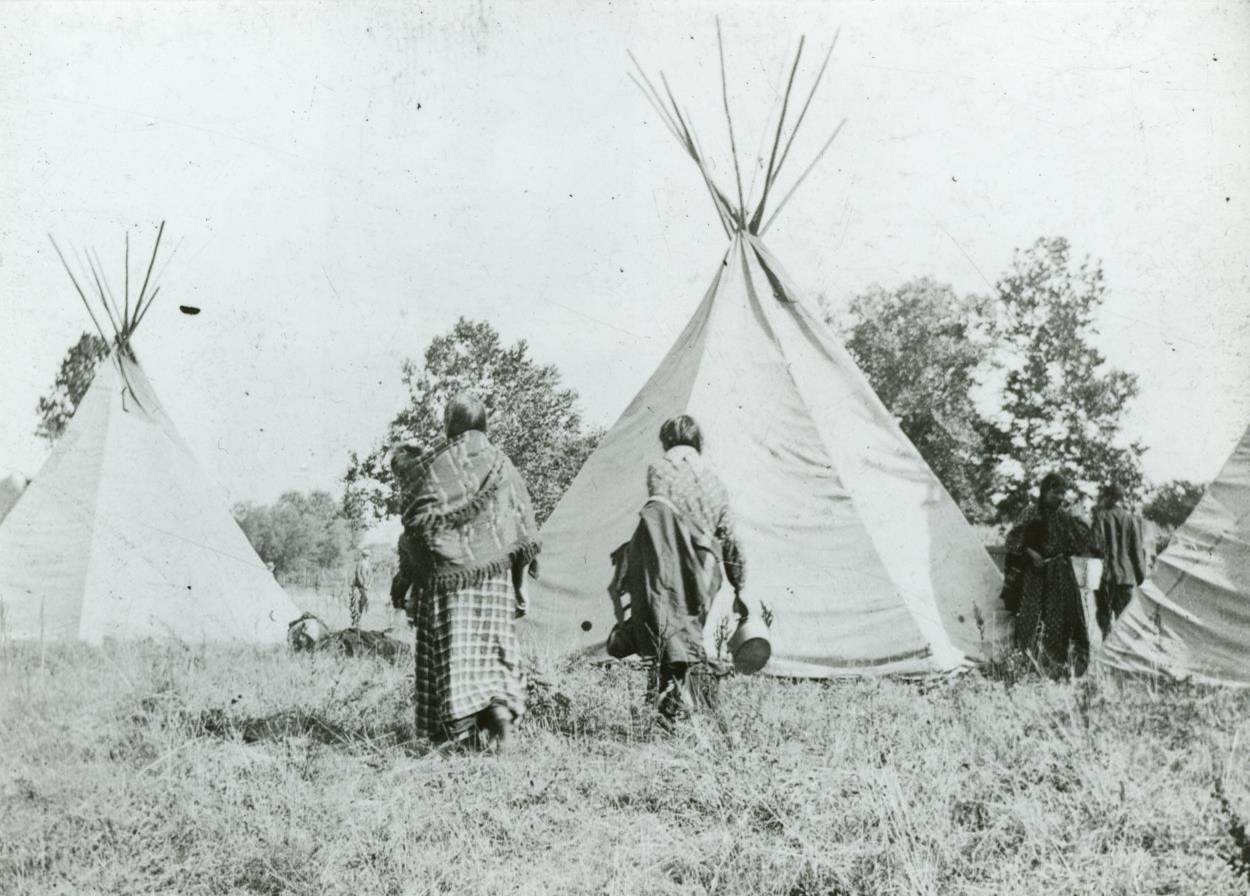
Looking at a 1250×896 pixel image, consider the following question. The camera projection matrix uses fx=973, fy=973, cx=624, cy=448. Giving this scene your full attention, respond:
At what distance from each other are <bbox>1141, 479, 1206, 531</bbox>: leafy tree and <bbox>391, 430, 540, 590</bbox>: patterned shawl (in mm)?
11650

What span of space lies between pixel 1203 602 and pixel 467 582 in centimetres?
297

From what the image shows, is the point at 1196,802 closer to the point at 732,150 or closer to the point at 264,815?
the point at 264,815

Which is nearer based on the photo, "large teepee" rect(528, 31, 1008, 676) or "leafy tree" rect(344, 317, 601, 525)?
"large teepee" rect(528, 31, 1008, 676)

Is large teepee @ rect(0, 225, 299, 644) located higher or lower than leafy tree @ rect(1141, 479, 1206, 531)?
lower

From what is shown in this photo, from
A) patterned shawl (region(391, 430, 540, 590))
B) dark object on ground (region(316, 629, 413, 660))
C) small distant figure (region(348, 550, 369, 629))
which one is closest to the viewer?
patterned shawl (region(391, 430, 540, 590))

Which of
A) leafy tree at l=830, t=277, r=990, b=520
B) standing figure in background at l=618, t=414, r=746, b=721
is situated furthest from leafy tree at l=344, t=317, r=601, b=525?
leafy tree at l=830, t=277, r=990, b=520

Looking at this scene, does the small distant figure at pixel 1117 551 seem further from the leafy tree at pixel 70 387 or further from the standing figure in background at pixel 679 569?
the leafy tree at pixel 70 387

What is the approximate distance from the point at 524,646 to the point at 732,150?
129 inches

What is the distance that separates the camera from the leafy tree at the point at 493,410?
31.6 ft

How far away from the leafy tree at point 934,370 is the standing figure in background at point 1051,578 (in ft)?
47.1

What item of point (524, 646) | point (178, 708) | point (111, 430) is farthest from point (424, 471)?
point (111, 430)

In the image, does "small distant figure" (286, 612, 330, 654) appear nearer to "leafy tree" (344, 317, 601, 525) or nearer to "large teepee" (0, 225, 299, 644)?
"large teepee" (0, 225, 299, 644)

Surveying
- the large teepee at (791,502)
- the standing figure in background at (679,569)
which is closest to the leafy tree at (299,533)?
the large teepee at (791,502)

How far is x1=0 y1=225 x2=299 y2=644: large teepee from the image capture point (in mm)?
6539
